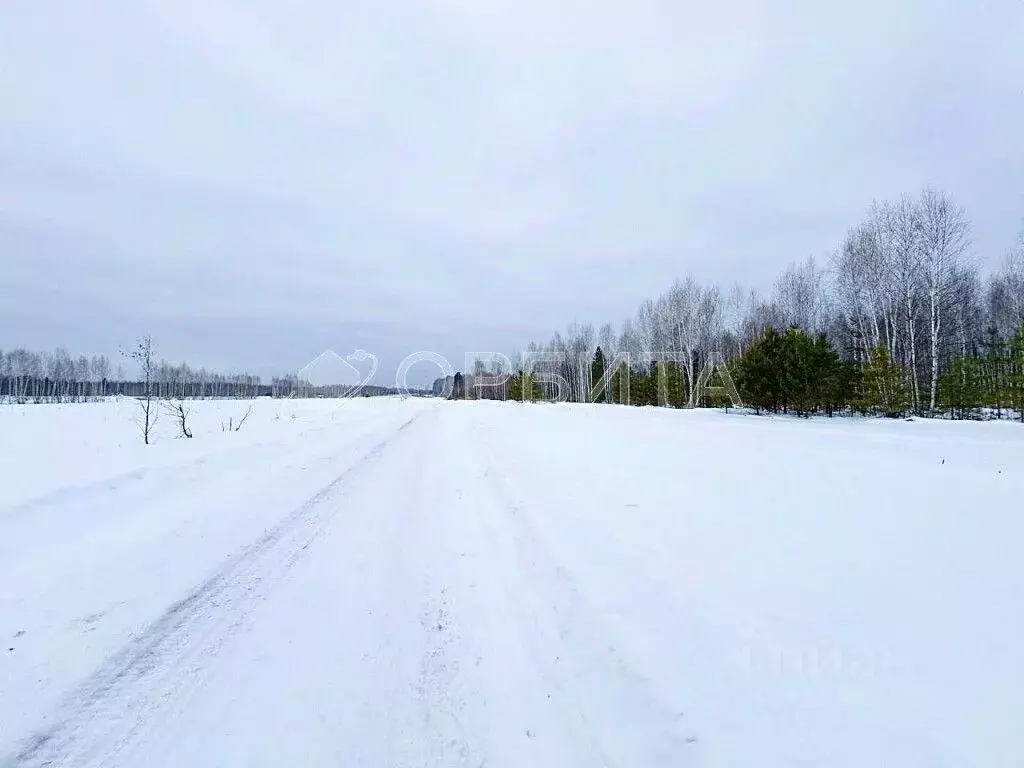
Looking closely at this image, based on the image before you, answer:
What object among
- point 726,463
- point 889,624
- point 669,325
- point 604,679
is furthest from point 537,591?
point 669,325

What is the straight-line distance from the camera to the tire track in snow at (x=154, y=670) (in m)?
2.12

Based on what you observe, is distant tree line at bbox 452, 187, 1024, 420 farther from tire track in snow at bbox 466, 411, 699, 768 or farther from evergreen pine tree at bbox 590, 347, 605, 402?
tire track in snow at bbox 466, 411, 699, 768

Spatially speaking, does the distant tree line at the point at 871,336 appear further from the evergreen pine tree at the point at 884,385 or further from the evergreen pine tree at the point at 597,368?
the evergreen pine tree at the point at 597,368

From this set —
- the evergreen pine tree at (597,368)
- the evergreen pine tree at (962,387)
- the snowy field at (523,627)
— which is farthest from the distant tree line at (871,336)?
the snowy field at (523,627)

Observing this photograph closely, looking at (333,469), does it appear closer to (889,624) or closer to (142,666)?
(142,666)

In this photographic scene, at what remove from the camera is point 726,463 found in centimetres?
876

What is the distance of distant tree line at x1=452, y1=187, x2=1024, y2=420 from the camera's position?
24.3 metres

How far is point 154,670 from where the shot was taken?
268 centimetres

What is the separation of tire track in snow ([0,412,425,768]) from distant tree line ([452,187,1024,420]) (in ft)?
93.0

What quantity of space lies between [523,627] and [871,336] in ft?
126

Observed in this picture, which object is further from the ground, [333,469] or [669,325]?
[669,325]

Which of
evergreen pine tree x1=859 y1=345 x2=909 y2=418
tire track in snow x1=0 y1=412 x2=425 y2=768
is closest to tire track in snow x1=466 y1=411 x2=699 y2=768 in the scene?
tire track in snow x1=0 y1=412 x2=425 y2=768

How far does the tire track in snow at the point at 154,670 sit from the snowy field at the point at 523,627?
0.02m

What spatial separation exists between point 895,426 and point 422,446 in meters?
19.9
